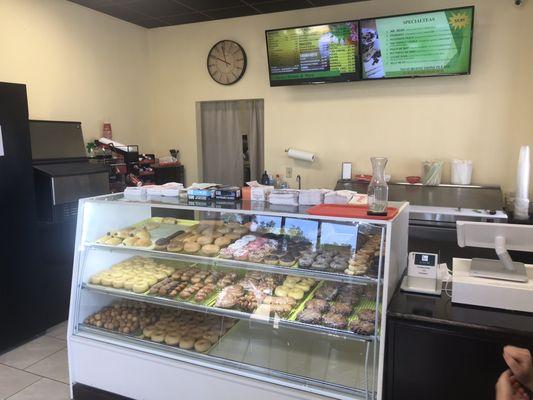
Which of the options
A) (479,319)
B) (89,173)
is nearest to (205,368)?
(479,319)

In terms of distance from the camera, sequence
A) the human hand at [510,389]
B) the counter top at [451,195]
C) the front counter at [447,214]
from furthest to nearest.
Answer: the counter top at [451,195] → the front counter at [447,214] → the human hand at [510,389]

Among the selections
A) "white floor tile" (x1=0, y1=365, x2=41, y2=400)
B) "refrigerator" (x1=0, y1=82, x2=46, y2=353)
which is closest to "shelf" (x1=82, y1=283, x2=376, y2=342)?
"white floor tile" (x1=0, y1=365, x2=41, y2=400)

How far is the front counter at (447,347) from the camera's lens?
1662mm

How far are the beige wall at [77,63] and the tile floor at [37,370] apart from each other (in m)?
2.08

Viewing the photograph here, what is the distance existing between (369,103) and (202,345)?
3.10 metres

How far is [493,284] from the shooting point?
5.85 ft

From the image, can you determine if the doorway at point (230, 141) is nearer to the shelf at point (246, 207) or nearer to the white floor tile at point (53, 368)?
the shelf at point (246, 207)

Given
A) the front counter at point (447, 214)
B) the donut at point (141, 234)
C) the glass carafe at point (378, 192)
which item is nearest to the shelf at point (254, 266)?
the donut at point (141, 234)

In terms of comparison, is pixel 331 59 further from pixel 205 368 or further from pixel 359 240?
pixel 205 368

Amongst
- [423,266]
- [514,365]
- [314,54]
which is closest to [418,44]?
[314,54]

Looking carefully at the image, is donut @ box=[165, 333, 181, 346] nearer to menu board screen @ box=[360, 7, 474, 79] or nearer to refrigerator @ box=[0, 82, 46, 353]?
refrigerator @ box=[0, 82, 46, 353]

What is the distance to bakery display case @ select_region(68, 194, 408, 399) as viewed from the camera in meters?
1.95

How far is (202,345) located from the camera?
227 centimetres

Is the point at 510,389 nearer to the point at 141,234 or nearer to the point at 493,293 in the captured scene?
the point at 493,293
